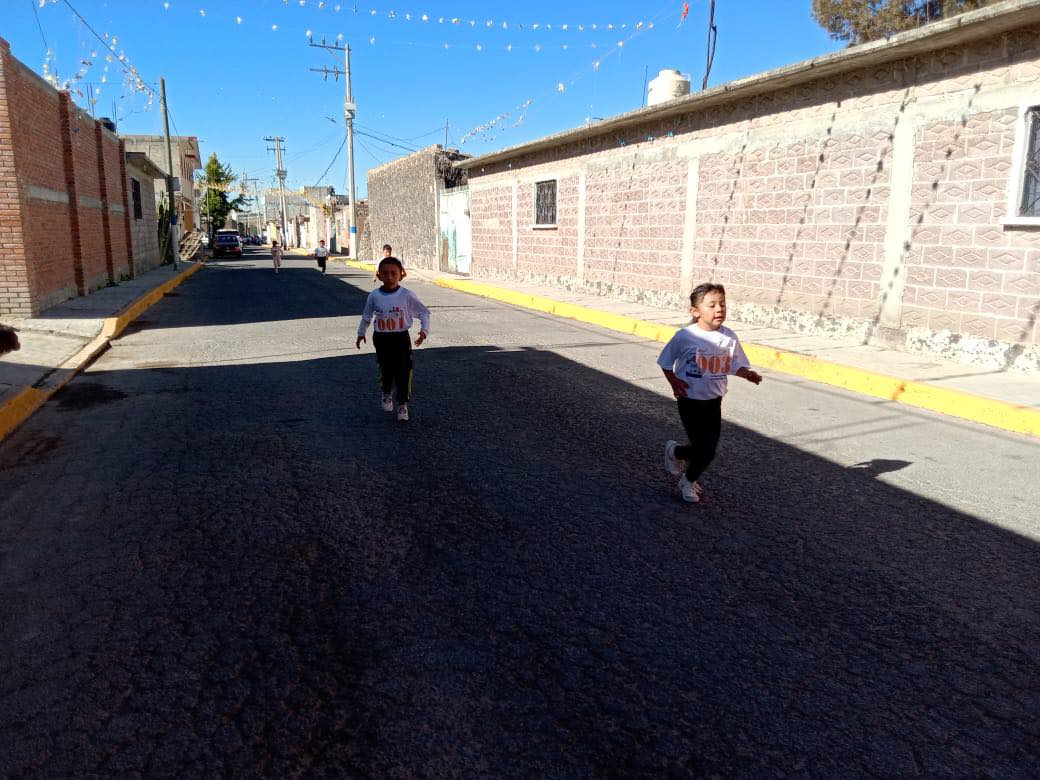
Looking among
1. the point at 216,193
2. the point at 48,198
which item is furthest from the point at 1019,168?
the point at 216,193

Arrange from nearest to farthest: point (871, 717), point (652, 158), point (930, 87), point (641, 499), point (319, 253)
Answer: point (871, 717), point (641, 499), point (930, 87), point (652, 158), point (319, 253)

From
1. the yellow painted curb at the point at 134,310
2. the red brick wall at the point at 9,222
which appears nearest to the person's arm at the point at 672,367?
the yellow painted curb at the point at 134,310

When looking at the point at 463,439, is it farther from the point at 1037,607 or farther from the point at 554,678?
the point at 1037,607

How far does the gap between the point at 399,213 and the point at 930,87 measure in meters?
28.6

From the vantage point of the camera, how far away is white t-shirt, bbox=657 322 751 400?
4.47 meters

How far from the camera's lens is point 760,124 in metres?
12.0

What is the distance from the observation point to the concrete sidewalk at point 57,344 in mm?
7004

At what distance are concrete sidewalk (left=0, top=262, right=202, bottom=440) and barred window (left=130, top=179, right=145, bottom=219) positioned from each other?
388 inches

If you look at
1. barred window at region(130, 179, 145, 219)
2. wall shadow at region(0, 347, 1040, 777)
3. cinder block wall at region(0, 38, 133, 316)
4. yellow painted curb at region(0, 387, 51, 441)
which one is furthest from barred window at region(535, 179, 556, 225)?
wall shadow at region(0, 347, 1040, 777)

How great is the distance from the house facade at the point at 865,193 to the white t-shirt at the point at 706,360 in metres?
5.42

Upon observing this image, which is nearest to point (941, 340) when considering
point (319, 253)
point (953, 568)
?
point (953, 568)

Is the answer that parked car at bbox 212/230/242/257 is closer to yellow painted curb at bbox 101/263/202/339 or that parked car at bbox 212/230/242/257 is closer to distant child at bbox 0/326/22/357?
yellow painted curb at bbox 101/263/202/339

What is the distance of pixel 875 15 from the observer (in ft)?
77.7

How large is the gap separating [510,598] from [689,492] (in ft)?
5.44
